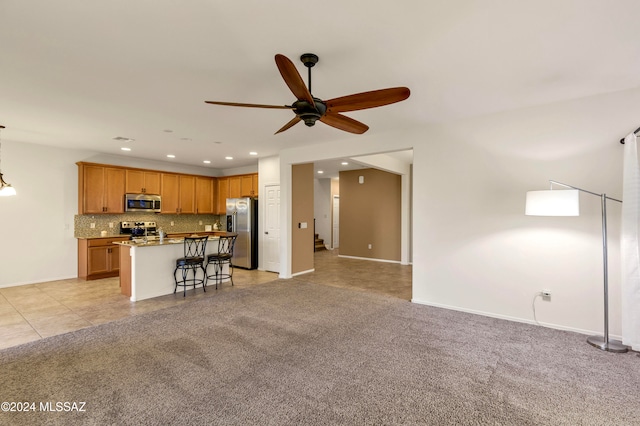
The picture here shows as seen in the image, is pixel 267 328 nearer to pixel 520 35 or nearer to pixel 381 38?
pixel 381 38

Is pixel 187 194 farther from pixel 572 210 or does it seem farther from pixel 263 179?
pixel 572 210

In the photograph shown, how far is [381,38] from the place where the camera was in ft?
7.48

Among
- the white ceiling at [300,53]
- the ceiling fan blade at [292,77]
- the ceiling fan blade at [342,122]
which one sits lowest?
the ceiling fan blade at [342,122]

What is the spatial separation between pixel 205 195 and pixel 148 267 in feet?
12.7

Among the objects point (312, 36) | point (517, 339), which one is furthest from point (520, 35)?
point (517, 339)

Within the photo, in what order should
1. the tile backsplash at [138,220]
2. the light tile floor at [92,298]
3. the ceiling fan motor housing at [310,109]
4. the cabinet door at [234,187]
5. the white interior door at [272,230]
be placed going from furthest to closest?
1. the cabinet door at [234,187]
2. the white interior door at [272,230]
3. the tile backsplash at [138,220]
4. the light tile floor at [92,298]
5. the ceiling fan motor housing at [310,109]

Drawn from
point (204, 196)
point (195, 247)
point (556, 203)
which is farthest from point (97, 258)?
point (556, 203)

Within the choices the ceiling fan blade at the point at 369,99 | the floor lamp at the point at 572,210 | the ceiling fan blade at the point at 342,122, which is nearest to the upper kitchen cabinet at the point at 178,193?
the ceiling fan blade at the point at 342,122

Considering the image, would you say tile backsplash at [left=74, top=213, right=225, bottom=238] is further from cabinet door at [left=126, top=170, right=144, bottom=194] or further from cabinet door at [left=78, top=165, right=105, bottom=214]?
cabinet door at [left=126, top=170, right=144, bottom=194]

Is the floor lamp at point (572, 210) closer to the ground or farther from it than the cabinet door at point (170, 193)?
closer to the ground

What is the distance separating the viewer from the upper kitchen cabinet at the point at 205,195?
327 inches

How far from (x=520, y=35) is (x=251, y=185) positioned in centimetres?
647

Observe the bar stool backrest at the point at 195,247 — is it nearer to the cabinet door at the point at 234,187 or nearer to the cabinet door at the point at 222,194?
the cabinet door at the point at 234,187

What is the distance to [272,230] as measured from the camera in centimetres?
705
